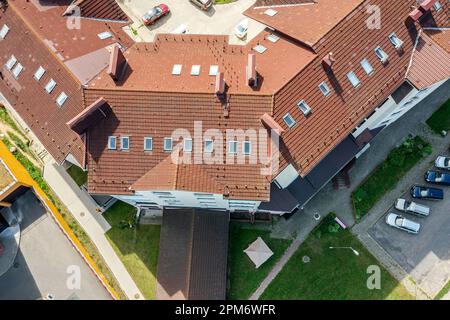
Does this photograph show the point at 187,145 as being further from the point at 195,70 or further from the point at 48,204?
the point at 48,204

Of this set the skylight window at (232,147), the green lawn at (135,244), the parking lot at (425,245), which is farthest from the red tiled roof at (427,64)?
the green lawn at (135,244)

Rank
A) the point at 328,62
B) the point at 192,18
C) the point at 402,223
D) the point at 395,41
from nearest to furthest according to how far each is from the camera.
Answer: the point at 328,62, the point at 395,41, the point at 402,223, the point at 192,18

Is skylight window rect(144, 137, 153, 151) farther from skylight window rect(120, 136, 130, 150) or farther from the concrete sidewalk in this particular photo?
the concrete sidewalk

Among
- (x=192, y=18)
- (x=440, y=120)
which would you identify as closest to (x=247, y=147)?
(x=192, y=18)

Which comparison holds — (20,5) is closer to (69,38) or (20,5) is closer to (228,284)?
(69,38)

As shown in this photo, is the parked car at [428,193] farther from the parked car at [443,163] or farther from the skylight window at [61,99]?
the skylight window at [61,99]
